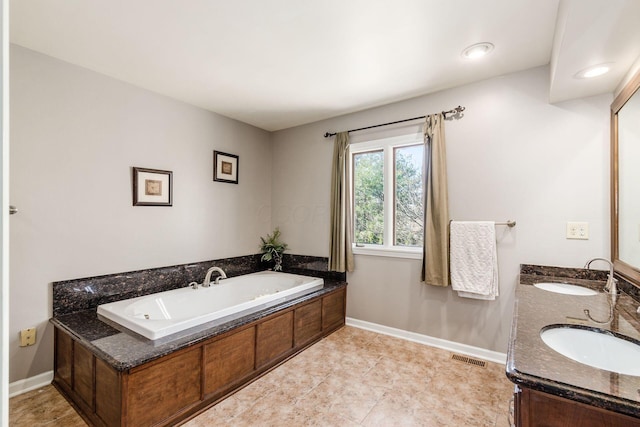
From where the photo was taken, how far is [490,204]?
2615 millimetres

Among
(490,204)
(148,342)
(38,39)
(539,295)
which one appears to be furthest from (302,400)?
(38,39)

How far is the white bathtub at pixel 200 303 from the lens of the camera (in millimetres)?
1970

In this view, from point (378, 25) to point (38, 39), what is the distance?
7.57 ft

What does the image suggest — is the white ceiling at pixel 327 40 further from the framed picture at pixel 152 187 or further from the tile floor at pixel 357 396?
the tile floor at pixel 357 396

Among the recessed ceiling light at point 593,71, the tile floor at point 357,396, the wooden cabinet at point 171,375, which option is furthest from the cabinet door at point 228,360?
the recessed ceiling light at point 593,71

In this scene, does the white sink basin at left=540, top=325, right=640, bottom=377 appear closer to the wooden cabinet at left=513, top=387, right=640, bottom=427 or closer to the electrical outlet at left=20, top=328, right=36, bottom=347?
the wooden cabinet at left=513, top=387, right=640, bottom=427

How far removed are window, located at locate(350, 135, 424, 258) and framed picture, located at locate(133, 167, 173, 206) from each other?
2.00m

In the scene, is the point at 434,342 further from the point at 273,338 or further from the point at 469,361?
the point at 273,338

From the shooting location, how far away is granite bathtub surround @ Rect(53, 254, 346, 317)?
232 centimetres

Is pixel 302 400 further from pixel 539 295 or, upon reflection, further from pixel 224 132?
pixel 224 132

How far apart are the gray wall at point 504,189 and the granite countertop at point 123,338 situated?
60.8 inches

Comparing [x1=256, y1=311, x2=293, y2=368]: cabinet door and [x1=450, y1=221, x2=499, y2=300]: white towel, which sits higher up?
[x1=450, y1=221, x2=499, y2=300]: white towel

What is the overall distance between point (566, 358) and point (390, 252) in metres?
2.25

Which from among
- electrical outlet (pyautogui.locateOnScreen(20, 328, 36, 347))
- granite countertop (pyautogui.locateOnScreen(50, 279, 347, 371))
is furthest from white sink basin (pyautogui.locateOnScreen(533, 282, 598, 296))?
electrical outlet (pyautogui.locateOnScreen(20, 328, 36, 347))
